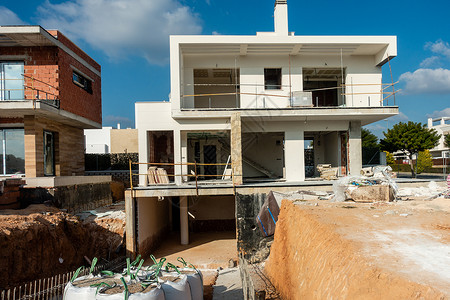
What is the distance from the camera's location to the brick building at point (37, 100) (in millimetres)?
14867

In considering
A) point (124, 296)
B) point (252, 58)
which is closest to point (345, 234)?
point (124, 296)

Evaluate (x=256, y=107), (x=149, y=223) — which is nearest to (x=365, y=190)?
(x=256, y=107)

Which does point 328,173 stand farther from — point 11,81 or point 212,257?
point 11,81

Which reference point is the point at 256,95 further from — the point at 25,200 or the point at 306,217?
the point at 25,200

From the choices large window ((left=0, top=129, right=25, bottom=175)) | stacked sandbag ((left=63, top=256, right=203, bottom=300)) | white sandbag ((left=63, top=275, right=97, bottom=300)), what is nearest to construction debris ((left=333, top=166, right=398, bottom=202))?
stacked sandbag ((left=63, top=256, right=203, bottom=300))

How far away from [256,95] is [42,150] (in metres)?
12.3

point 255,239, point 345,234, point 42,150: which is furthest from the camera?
point 42,150

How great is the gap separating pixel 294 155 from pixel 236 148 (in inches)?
167

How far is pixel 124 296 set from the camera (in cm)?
630

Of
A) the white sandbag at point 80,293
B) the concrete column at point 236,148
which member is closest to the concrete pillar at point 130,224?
the concrete column at point 236,148

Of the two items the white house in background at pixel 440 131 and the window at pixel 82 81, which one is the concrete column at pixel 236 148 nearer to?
the window at pixel 82 81

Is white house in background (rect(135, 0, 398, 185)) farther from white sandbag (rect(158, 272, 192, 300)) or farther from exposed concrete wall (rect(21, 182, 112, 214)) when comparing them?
white sandbag (rect(158, 272, 192, 300))

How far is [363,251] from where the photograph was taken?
4.48 m

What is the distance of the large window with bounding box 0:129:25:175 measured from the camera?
15.9 m
